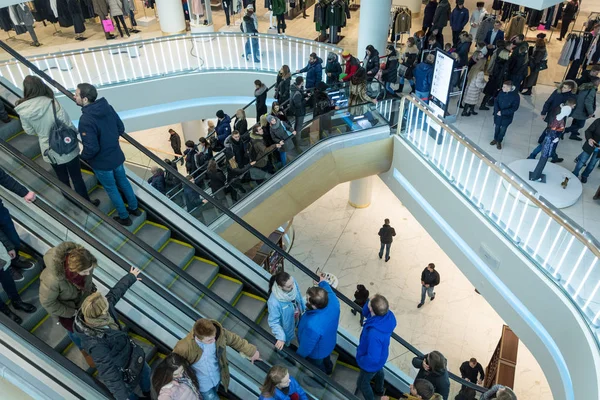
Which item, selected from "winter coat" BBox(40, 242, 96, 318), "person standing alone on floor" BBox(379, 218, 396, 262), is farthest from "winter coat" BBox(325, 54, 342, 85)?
Answer: "winter coat" BBox(40, 242, 96, 318)

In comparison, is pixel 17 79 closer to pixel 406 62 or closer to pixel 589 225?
pixel 406 62

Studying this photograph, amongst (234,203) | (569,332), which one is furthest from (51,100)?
(569,332)

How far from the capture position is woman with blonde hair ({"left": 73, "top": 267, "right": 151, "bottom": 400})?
3.41 meters

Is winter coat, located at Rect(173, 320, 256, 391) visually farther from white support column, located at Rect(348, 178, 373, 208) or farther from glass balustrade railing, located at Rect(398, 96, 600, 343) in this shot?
white support column, located at Rect(348, 178, 373, 208)

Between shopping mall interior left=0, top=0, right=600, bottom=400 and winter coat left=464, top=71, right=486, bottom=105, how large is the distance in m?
0.30

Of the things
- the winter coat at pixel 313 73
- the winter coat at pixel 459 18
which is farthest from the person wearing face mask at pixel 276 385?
the winter coat at pixel 459 18

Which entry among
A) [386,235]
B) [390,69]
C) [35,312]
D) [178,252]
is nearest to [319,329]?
[178,252]

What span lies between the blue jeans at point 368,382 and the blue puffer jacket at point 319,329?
1.82ft

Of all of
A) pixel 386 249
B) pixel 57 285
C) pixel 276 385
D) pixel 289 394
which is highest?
pixel 57 285

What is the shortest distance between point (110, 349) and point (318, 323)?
71.7 inches

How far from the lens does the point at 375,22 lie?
1052cm

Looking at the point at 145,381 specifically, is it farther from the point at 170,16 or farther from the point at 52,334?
the point at 170,16

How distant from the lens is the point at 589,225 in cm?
666

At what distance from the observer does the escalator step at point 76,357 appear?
162 inches
